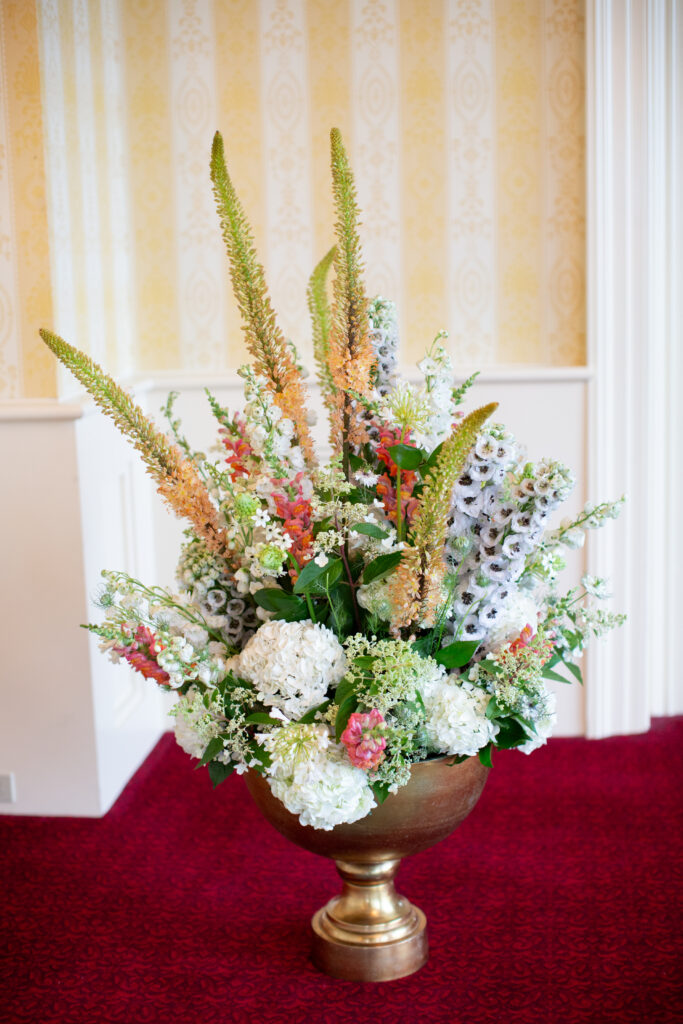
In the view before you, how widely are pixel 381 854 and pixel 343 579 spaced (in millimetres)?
522

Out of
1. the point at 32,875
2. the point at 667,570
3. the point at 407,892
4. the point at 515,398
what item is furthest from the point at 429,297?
the point at 32,875

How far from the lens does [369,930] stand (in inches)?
87.8

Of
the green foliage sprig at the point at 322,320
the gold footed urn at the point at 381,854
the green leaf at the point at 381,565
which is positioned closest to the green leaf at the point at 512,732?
the gold footed urn at the point at 381,854

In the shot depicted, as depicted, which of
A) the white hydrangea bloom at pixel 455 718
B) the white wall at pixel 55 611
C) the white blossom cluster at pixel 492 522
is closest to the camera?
the white blossom cluster at pixel 492 522

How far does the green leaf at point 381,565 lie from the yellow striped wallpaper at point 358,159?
1.82m

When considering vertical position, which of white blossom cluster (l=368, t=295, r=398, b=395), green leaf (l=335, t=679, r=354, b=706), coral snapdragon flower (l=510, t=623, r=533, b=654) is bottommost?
green leaf (l=335, t=679, r=354, b=706)

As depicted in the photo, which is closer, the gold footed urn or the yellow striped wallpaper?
the gold footed urn

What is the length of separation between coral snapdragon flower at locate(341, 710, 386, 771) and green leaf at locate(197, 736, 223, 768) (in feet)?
0.76

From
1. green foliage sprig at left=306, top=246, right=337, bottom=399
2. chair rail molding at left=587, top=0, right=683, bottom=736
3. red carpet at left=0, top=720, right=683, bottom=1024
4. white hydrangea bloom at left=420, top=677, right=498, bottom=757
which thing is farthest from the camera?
chair rail molding at left=587, top=0, right=683, bottom=736

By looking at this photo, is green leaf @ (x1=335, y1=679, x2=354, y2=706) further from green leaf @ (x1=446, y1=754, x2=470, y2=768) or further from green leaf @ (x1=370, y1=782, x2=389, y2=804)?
green leaf @ (x1=446, y1=754, x2=470, y2=768)

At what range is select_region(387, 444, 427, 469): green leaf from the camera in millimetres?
1804

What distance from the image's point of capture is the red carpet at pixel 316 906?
7.38 ft

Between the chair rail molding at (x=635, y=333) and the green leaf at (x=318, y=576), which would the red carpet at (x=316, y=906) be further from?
the green leaf at (x=318, y=576)

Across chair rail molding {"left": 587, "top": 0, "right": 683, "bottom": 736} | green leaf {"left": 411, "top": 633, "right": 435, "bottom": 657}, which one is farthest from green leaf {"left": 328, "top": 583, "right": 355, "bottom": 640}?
chair rail molding {"left": 587, "top": 0, "right": 683, "bottom": 736}
